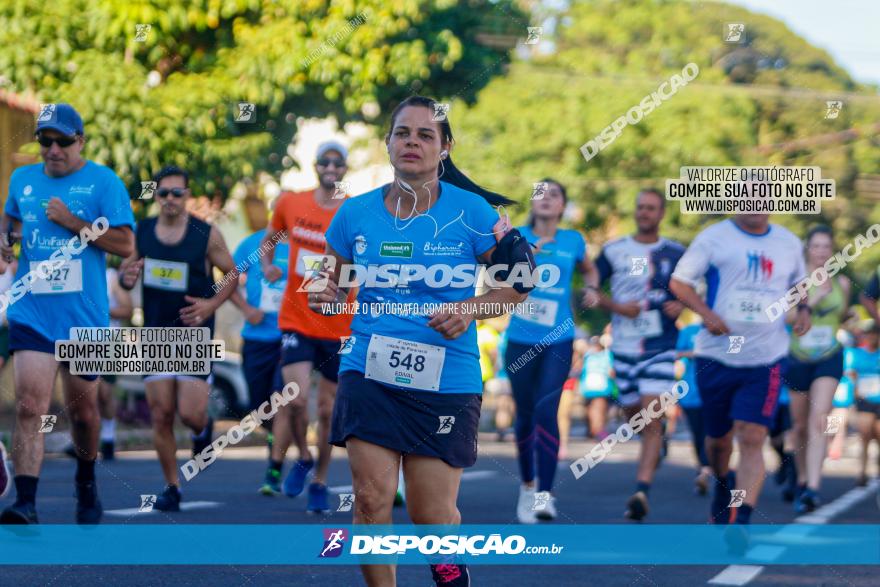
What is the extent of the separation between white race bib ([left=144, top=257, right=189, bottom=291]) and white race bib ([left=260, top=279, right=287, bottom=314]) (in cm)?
271

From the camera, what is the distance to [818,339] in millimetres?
12867

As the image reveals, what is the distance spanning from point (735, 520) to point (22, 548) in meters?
3.82

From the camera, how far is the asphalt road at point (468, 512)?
7.54 m

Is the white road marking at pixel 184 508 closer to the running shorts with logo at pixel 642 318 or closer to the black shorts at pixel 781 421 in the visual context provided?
the running shorts with logo at pixel 642 318

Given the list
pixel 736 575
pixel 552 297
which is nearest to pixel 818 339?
pixel 552 297

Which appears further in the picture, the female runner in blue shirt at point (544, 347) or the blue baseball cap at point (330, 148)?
the female runner in blue shirt at point (544, 347)

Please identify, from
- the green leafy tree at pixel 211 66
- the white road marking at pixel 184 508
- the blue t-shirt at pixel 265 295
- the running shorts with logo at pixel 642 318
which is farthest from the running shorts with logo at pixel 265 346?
the green leafy tree at pixel 211 66

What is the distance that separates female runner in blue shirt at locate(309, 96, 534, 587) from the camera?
584cm

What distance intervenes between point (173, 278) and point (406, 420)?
445 cm

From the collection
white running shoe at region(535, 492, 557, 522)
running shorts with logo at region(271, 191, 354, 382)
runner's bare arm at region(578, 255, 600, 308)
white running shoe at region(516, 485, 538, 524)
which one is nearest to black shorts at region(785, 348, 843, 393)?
runner's bare arm at region(578, 255, 600, 308)

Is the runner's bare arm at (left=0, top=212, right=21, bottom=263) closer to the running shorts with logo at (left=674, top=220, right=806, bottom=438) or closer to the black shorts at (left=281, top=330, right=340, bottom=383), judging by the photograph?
the black shorts at (left=281, top=330, right=340, bottom=383)

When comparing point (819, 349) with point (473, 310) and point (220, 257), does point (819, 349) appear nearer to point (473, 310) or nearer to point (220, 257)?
point (220, 257)

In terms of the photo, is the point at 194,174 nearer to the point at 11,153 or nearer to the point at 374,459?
the point at 11,153

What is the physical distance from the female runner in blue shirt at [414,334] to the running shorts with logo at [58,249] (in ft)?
9.17
